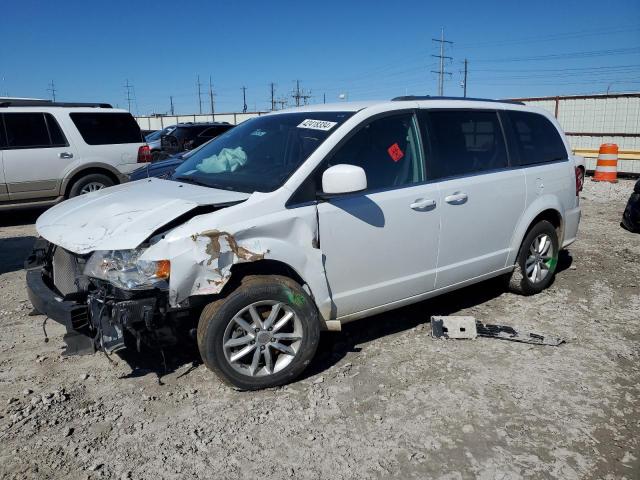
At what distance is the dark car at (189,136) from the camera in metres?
15.4

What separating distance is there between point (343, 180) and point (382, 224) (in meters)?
0.58

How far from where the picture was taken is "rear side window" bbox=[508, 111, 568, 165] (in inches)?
192

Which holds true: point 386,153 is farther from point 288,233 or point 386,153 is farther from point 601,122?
point 601,122

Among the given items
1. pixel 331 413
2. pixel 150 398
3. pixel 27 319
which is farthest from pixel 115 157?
pixel 331 413

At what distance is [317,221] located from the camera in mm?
3420

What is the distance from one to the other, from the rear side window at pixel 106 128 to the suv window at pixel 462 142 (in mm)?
6691

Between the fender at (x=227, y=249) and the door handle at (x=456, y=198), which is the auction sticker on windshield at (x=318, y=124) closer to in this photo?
the fender at (x=227, y=249)

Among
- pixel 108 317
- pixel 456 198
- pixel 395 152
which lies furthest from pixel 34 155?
pixel 456 198

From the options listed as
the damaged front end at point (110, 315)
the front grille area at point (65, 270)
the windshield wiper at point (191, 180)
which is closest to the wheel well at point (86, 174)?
the windshield wiper at point (191, 180)

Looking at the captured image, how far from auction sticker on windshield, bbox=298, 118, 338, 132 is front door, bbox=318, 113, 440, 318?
0.63ft

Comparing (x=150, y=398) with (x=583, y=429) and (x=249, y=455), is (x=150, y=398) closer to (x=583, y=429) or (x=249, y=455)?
(x=249, y=455)

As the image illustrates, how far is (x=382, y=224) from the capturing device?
12.2 feet

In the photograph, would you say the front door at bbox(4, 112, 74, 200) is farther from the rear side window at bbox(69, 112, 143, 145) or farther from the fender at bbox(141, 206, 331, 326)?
the fender at bbox(141, 206, 331, 326)

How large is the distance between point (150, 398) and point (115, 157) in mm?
6646
